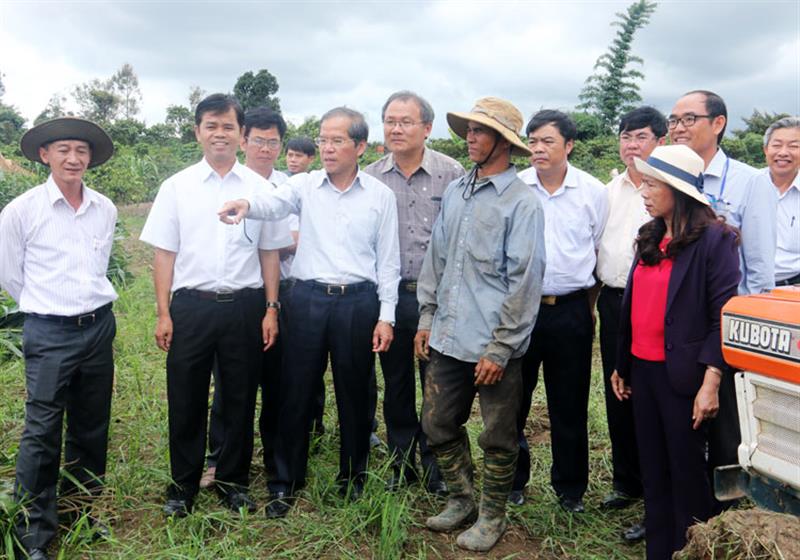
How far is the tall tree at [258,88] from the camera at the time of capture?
3098 cm

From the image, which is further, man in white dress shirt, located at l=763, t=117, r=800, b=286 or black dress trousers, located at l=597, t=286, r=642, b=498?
man in white dress shirt, located at l=763, t=117, r=800, b=286

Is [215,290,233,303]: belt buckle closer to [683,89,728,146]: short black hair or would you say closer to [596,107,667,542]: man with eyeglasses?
[596,107,667,542]: man with eyeglasses

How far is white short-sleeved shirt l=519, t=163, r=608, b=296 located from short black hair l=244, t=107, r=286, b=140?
1.77 m

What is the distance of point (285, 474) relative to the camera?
10.6 ft

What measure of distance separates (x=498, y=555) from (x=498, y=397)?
0.69 m

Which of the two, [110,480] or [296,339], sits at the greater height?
[296,339]

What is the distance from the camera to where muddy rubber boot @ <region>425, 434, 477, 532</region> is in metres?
2.95

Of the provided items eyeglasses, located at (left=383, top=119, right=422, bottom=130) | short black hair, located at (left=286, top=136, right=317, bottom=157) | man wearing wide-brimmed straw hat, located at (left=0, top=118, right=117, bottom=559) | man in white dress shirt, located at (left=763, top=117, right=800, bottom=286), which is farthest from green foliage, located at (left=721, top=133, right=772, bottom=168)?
man wearing wide-brimmed straw hat, located at (left=0, top=118, right=117, bottom=559)

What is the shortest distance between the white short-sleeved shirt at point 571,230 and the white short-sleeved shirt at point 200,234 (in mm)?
1439

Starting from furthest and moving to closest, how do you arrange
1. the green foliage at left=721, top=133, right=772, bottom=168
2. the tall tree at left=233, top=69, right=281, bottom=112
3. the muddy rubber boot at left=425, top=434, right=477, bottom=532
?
the tall tree at left=233, top=69, right=281, bottom=112
the green foliage at left=721, top=133, right=772, bottom=168
the muddy rubber boot at left=425, top=434, right=477, bottom=532

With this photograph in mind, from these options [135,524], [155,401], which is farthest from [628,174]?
[155,401]

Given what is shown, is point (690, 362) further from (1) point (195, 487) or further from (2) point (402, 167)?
(1) point (195, 487)

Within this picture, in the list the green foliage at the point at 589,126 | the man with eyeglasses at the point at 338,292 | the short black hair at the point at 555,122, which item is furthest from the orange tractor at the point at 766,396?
the green foliage at the point at 589,126

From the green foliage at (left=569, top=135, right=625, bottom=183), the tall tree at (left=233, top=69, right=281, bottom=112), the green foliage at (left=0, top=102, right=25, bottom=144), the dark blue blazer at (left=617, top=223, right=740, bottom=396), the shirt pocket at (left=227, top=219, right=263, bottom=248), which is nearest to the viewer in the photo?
the dark blue blazer at (left=617, top=223, right=740, bottom=396)
